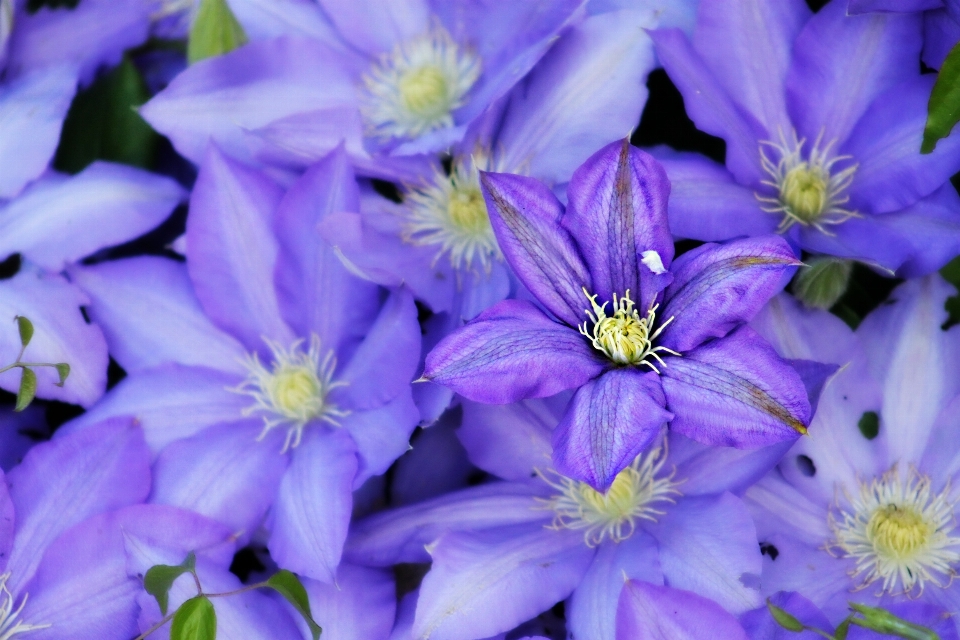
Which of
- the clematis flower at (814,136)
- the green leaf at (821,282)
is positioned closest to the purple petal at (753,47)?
the clematis flower at (814,136)

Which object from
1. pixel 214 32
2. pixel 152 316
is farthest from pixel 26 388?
pixel 214 32

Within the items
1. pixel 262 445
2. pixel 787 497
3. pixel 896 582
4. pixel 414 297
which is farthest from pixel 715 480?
pixel 262 445

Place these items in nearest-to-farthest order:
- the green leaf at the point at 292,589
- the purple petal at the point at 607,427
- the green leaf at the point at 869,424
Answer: the purple petal at the point at 607,427
the green leaf at the point at 292,589
the green leaf at the point at 869,424

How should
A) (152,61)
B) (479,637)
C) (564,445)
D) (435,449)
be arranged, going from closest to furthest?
(564,445) → (479,637) → (435,449) → (152,61)

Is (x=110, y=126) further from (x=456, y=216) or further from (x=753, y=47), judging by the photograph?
(x=753, y=47)

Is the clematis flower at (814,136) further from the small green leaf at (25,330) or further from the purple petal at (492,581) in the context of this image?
the small green leaf at (25,330)

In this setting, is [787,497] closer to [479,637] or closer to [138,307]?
[479,637]

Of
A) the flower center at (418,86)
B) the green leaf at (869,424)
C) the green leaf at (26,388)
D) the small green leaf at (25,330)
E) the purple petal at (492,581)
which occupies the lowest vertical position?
the purple petal at (492,581)
